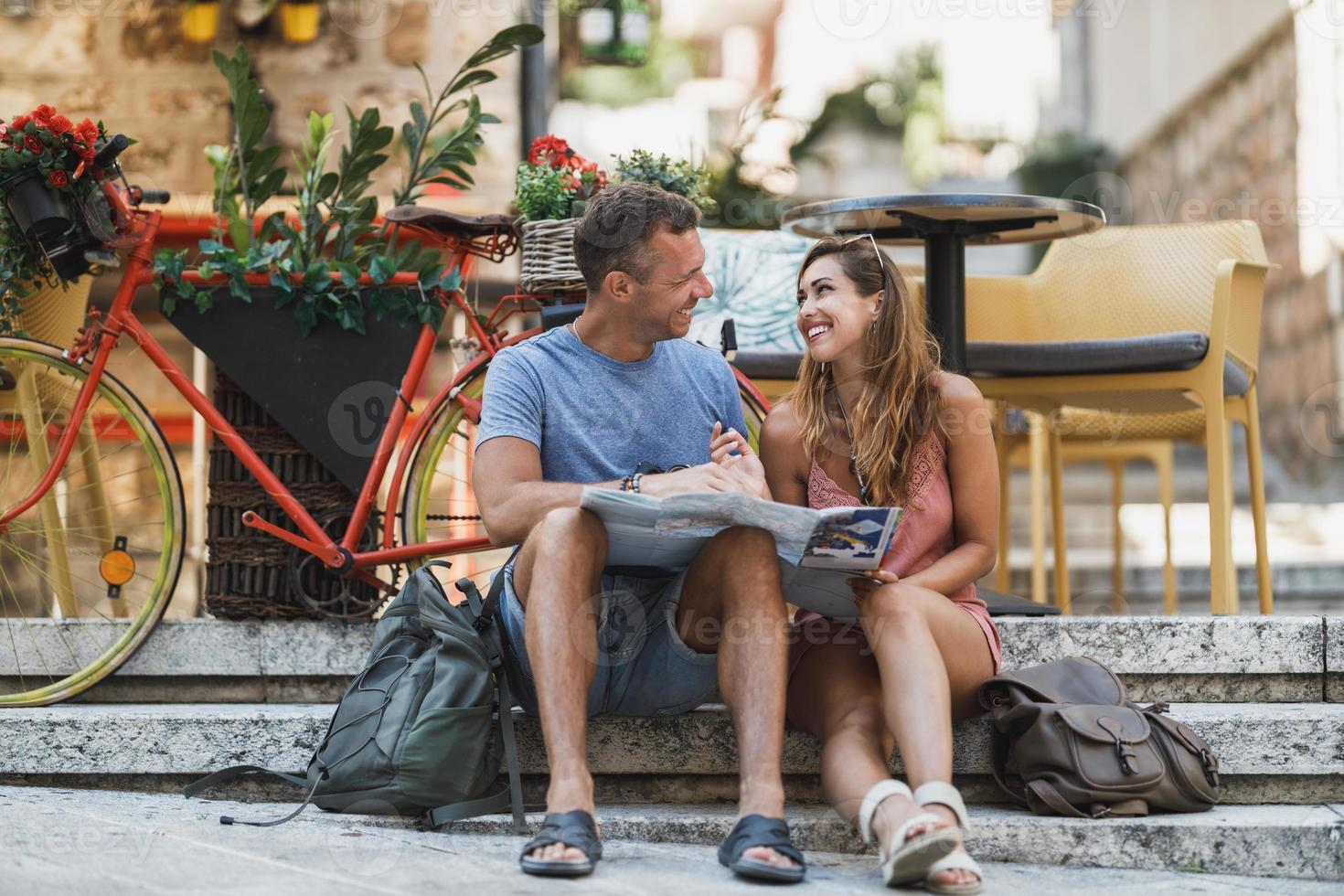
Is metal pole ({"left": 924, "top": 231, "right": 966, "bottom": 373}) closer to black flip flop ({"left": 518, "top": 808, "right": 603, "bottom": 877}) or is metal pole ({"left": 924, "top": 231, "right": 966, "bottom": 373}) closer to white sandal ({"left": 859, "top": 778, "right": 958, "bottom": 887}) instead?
white sandal ({"left": 859, "top": 778, "right": 958, "bottom": 887})

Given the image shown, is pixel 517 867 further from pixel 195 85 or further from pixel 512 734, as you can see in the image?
pixel 195 85

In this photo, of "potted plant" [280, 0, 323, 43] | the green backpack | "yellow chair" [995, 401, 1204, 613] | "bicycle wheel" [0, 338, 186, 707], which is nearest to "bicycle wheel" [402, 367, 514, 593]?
"bicycle wheel" [0, 338, 186, 707]

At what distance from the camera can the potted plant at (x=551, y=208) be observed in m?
3.53

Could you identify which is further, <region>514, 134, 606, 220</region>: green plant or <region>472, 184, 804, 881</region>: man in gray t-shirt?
<region>514, 134, 606, 220</region>: green plant

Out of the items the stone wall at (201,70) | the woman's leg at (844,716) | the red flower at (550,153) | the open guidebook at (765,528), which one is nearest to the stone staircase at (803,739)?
the woman's leg at (844,716)

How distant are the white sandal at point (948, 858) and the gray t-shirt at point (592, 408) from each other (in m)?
0.82

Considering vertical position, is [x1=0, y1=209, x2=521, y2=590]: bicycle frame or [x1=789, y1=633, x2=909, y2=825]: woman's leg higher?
[x1=0, y1=209, x2=521, y2=590]: bicycle frame

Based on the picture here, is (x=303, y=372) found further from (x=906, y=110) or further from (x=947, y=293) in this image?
(x=906, y=110)

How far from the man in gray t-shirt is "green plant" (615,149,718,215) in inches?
26.8

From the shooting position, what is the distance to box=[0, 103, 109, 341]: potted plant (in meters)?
3.29

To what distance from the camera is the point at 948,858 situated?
2.42 meters

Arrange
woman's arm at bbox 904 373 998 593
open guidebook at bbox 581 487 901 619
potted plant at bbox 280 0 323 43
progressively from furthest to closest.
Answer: potted plant at bbox 280 0 323 43
woman's arm at bbox 904 373 998 593
open guidebook at bbox 581 487 901 619

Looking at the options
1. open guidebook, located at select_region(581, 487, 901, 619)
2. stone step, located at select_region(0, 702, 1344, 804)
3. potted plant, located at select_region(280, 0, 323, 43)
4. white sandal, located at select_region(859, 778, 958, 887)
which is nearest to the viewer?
white sandal, located at select_region(859, 778, 958, 887)

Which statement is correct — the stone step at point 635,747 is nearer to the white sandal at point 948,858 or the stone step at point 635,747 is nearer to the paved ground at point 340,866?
the paved ground at point 340,866
